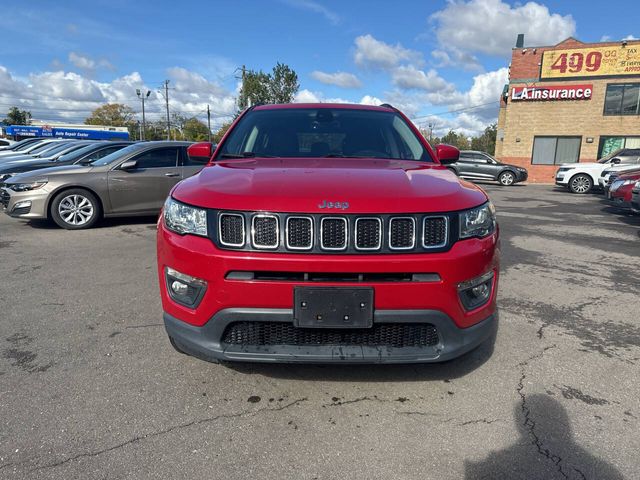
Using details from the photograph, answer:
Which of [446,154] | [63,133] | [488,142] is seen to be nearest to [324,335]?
[446,154]

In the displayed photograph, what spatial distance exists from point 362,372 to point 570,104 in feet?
86.8

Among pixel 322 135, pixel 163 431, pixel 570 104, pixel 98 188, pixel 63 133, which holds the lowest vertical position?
pixel 163 431

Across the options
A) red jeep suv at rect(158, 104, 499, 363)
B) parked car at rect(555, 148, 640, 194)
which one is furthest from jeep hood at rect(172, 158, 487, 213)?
parked car at rect(555, 148, 640, 194)

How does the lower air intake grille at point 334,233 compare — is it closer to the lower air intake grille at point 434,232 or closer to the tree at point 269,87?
the lower air intake grille at point 434,232

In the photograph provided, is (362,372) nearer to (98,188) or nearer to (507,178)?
(98,188)

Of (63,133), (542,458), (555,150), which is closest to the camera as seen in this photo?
(542,458)

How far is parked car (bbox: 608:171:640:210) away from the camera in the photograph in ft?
31.3

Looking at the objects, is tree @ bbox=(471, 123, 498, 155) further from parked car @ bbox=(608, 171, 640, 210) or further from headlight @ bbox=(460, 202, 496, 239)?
headlight @ bbox=(460, 202, 496, 239)

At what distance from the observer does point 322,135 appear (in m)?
3.54

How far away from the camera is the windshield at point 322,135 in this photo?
3.39m

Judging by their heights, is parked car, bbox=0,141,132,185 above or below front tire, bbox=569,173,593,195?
above

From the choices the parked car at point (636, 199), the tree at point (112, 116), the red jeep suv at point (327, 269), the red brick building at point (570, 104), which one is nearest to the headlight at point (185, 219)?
the red jeep suv at point (327, 269)

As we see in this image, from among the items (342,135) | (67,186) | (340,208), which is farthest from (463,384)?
(67,186)

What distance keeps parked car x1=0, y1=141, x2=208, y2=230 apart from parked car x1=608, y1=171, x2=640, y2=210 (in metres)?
9.37
